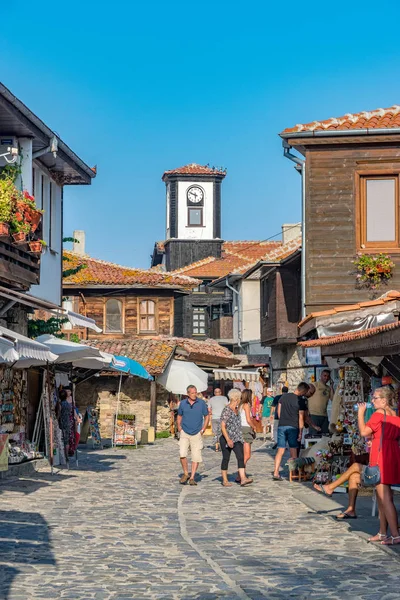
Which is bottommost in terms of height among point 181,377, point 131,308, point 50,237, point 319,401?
point 319,401

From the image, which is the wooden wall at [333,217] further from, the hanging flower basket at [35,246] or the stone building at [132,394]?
the stone building at [132,394]

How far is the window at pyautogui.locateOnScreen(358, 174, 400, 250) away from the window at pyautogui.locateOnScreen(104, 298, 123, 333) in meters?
27.9

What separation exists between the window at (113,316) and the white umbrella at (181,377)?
11.8 metres

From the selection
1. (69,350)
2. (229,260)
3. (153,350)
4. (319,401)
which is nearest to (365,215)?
(319,401)

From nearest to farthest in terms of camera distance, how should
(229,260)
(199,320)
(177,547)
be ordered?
(177,547)
(199,320)
(229,260)

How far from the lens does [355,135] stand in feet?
77.2

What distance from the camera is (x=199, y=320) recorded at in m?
70.0

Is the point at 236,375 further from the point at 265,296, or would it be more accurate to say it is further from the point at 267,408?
the point at 267,408

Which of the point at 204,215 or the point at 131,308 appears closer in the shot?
the point at 131,308

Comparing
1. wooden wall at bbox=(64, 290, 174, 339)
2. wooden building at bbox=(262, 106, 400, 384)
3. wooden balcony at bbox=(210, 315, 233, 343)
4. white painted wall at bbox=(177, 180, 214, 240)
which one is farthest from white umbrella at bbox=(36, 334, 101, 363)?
white painted wall at bbox=(177, 180, 214, 240)

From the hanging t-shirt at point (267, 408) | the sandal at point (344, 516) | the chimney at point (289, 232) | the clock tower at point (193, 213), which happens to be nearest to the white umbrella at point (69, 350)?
the sandal at point (344, 516)

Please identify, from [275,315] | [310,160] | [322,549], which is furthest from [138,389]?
[322,549]

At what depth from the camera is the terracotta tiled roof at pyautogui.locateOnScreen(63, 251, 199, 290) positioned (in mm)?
48938

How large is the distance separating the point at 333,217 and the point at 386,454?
13.8m
